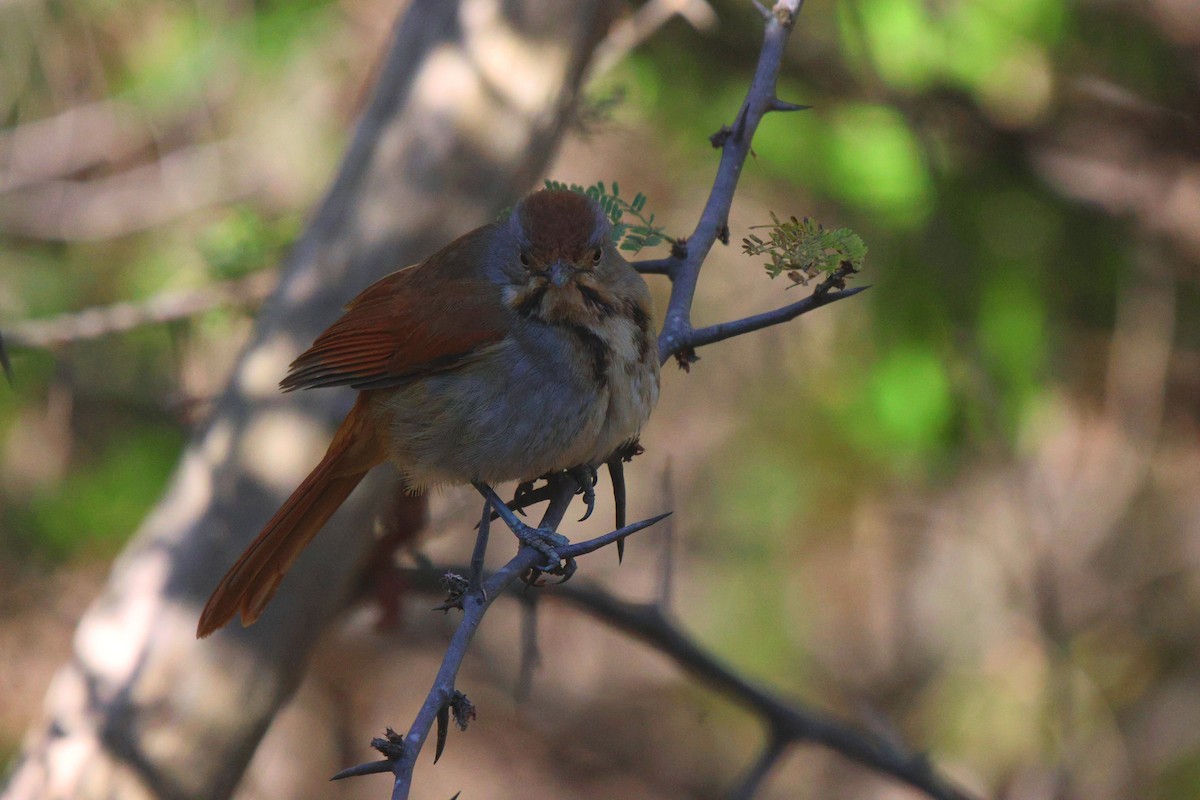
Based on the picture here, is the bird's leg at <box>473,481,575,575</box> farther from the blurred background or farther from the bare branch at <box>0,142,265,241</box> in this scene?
the bare branch at <box>0,142,265,241</box>

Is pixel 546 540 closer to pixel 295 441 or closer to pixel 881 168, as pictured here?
pixel 295 441

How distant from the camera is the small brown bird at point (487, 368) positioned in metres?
2.89

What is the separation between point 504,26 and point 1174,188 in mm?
3567

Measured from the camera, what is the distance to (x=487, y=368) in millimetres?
3029

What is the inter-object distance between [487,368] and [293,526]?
80 centimetres

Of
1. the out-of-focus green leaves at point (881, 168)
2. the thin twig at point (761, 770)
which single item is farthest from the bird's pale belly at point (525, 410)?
the out-of-focus green leaves at point (881, 168)

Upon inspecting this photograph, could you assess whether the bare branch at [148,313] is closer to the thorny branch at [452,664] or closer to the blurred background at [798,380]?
the blurred background at [798,380]

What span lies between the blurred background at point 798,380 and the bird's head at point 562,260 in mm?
1758

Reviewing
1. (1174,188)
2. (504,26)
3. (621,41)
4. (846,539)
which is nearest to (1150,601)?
(846,539)

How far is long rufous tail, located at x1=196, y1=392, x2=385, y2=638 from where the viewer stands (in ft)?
10.7

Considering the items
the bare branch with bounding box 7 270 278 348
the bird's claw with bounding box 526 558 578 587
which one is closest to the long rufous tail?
the bird's claw with bounding box 526 558 578 587

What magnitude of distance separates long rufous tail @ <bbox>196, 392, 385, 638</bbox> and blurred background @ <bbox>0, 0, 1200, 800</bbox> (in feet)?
4.04

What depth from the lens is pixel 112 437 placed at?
618cm

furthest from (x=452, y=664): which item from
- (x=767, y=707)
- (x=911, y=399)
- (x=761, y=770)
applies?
(x=911, y=399)
